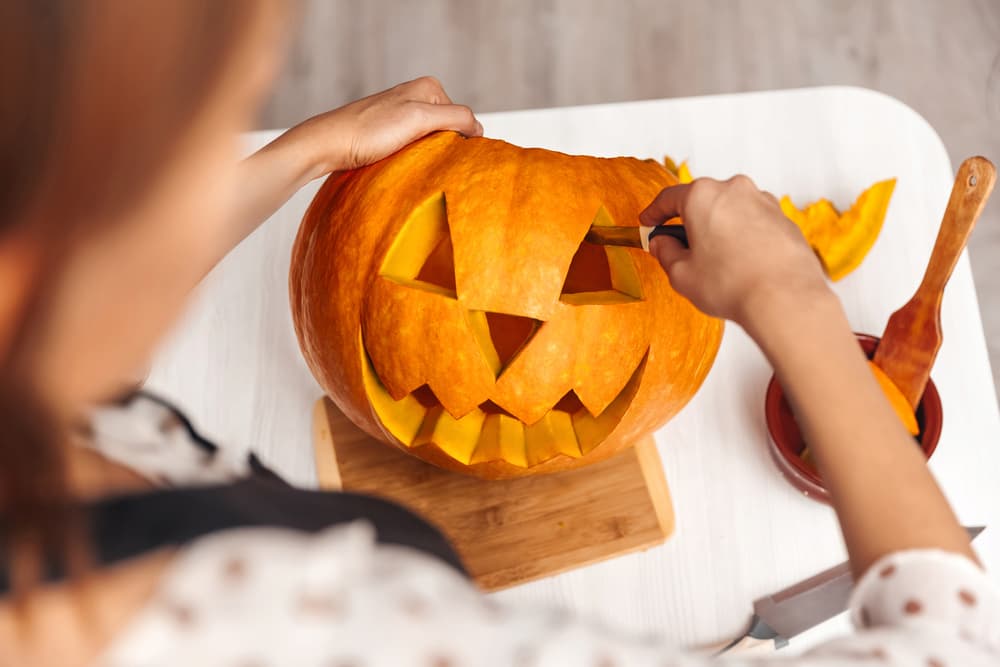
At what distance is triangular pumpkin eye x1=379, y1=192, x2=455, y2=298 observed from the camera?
27.0 inches

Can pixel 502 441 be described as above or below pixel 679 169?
below

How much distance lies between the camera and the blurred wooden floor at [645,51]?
182cm

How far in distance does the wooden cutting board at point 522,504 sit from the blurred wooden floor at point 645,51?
1166mm

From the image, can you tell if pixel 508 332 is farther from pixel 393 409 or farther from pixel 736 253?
pixel 736 253

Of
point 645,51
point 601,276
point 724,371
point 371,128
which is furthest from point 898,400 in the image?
point 645,51

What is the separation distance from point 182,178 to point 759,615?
0.61 metres

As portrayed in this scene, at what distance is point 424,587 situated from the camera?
0.41 m

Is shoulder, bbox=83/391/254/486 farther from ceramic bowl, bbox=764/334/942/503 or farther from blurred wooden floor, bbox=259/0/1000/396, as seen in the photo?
blurred wooden floor, bbox=259/0/1000/396

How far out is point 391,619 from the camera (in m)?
0.39

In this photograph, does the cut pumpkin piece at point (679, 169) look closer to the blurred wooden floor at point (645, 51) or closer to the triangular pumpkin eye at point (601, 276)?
the triangular pumpkin eye at point (601, 276)

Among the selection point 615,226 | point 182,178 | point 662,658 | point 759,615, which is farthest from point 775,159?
point 182,178

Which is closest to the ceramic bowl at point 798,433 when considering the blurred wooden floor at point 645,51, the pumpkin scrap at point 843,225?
the pumpkin scrap at point 843,225

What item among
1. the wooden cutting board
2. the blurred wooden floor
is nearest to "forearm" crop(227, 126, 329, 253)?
the wooden cutting board

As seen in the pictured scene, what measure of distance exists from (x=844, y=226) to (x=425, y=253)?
1.46 feet
